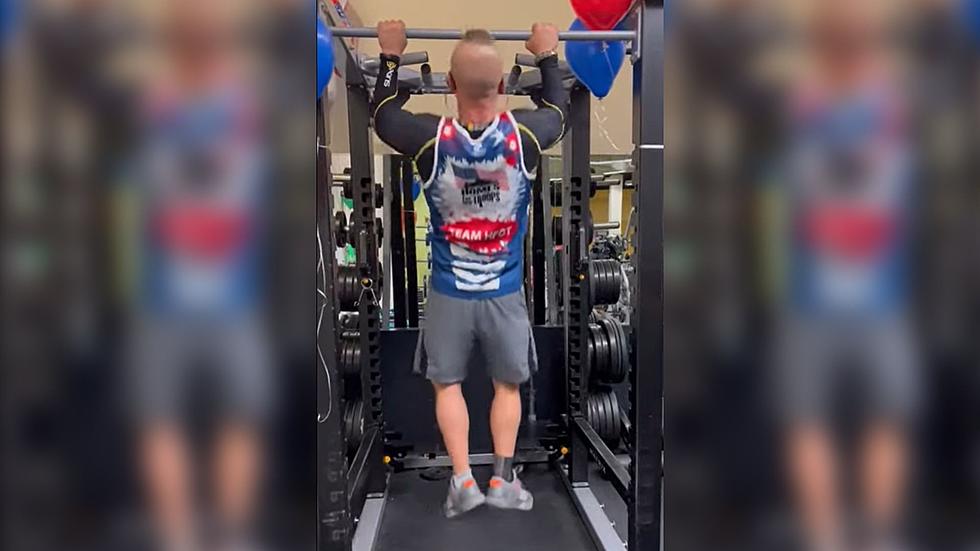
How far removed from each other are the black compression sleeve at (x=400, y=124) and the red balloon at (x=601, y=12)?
1.64 ft

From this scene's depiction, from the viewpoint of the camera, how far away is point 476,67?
1482mm

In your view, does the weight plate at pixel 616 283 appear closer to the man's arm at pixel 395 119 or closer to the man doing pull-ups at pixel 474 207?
the man doing pull-ups at pixel 474 207

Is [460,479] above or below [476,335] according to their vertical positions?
below

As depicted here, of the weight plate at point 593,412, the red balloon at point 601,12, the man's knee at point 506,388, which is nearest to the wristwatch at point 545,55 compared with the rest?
the red balloon at point 601,12

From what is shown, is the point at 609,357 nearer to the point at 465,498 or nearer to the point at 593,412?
the point at 593,412

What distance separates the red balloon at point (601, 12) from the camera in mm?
1604

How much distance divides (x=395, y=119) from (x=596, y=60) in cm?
65

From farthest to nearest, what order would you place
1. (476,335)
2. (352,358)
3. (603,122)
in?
(603,122) → (352,358) → (476,335)

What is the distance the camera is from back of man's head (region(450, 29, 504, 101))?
148 cm
